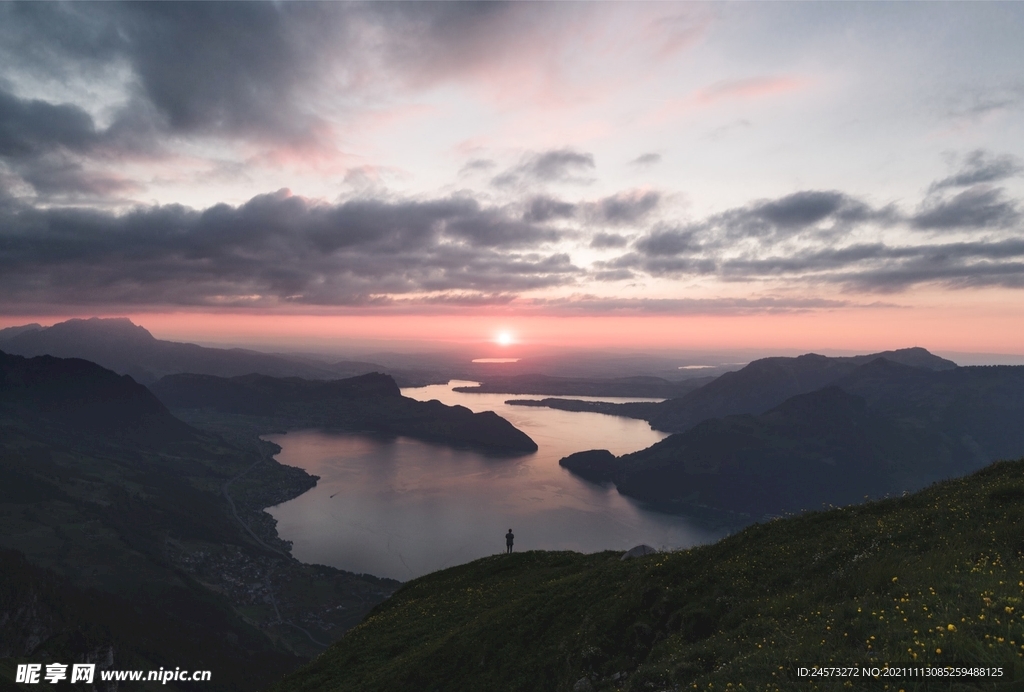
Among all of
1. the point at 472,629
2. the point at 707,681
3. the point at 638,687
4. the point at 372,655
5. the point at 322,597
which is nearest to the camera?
the point at 707,681

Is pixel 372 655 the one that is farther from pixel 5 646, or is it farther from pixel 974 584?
pixel 5 646

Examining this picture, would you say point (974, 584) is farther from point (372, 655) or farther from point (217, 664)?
point (217, 664)

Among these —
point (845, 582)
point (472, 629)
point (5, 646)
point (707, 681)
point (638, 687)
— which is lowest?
point (5, 646)

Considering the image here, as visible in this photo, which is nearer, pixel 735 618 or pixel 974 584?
pixel 974 584

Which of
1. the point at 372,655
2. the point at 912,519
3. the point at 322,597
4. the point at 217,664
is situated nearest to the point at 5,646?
the point at 217,664

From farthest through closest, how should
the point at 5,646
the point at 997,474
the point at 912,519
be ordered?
the point at 5,646 → the point at 997,474 → the point at 912,519

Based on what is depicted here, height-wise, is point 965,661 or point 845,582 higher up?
point 965,661

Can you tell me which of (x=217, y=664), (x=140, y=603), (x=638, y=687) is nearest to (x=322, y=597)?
(x=217, y=664)
